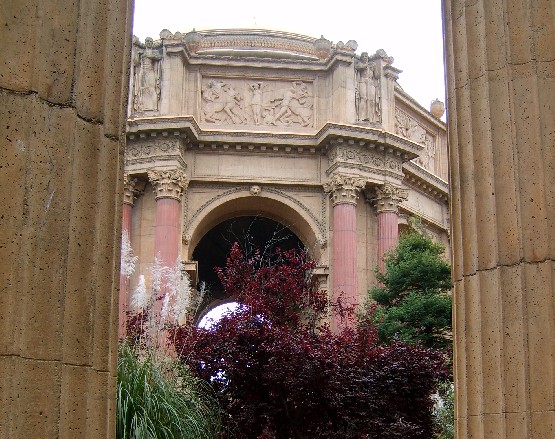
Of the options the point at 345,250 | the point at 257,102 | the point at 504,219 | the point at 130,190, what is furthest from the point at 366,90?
the point at 504,219

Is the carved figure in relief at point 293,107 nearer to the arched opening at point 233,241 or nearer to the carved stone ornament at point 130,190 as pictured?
the arched opening at point 233,241

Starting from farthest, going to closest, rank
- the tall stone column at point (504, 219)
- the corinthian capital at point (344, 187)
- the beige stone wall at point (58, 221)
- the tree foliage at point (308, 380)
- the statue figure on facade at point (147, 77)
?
the statue figure on facade at point (147, 77) < the corinthian capital at point (344, 187) < the tree foliage at point (308, 380) < the tall stone column at point (504, 219) < the beige stone wall at point (58, 221)

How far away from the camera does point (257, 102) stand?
2411cm

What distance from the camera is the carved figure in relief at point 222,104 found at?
24.1 meters

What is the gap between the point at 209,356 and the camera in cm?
1170

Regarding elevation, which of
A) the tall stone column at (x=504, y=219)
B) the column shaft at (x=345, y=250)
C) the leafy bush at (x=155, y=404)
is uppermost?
the column shaft at (x=345, y=250)

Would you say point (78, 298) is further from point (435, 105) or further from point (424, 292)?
point (435, 105)

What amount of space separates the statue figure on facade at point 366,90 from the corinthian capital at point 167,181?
5.13m

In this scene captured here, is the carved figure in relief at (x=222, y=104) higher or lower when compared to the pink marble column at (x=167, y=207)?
higher

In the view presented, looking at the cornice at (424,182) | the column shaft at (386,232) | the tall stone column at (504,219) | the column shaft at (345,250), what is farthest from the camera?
the cornice at (424,182)

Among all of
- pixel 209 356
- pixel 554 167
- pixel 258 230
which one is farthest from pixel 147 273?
pixel 554 167

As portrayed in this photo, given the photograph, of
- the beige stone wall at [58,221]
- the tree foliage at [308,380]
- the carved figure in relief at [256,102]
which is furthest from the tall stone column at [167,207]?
the beige stone wall at [58,221]

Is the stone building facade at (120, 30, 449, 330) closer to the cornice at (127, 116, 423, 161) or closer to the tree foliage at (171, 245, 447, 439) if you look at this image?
the cornice at (127, 116, 423, 161)

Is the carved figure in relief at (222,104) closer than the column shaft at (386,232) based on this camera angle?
No
